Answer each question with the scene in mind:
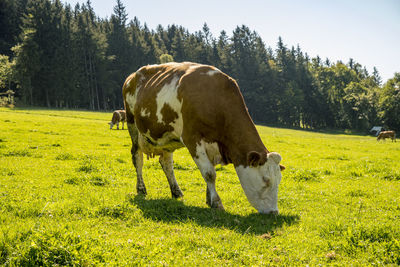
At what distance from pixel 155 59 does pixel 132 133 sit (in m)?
88.1

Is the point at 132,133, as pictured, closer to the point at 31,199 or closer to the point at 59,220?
the point at 31,199

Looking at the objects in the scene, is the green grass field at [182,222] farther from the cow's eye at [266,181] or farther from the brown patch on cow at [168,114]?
the brown patch on cow at [168,114]

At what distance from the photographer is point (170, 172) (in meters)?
8.30

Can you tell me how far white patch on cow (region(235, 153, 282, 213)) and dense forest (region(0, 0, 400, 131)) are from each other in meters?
65.3

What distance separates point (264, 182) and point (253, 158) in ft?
1.78

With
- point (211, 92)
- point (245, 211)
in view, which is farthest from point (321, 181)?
point (211, 92)

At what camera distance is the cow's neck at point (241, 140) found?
254 inches

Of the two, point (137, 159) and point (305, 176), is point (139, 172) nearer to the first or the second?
point (137, 159)

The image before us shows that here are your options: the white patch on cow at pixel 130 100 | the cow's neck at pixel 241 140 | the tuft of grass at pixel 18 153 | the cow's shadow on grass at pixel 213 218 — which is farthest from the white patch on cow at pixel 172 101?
the tuft of grass at pixel 18 153

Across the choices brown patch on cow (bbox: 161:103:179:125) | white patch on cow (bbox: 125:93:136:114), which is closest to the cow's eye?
brown patch on cow (bbox: 161:103:179:125)

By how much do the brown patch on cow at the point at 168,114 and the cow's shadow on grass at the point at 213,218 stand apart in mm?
1827

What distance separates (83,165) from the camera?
11.0m

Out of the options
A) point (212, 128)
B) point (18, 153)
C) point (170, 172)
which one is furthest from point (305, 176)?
point (18, 153)

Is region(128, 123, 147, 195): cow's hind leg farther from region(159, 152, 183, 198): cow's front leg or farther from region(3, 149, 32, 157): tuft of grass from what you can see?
region(3, 149, 32, 157): tuft of grass
